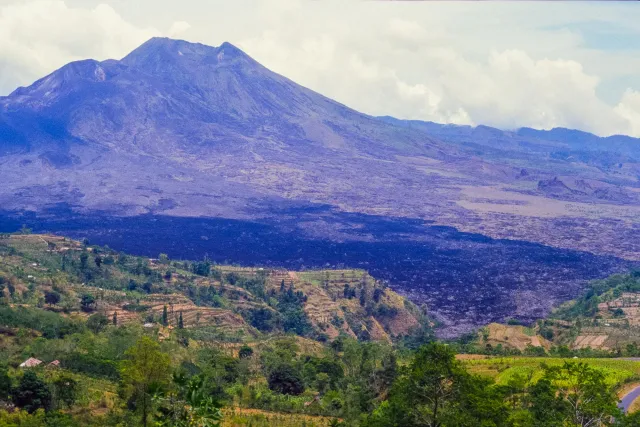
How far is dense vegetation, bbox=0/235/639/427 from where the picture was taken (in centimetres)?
1344

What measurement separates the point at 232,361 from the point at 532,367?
12.1m

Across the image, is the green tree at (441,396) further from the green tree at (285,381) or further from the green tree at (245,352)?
the green tree at (245,352)

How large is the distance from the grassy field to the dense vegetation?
92 millimetres

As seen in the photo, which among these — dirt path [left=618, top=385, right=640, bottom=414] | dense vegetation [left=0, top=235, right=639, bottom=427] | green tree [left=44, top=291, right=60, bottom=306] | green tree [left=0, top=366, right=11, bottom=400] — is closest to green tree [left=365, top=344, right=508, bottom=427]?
dense vegetation [left=0, top=235, right=639, bottom=427]

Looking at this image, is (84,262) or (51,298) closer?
(51,298)

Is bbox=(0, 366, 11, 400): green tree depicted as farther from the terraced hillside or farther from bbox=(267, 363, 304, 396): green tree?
the terraced hillside

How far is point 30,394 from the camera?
19.2m

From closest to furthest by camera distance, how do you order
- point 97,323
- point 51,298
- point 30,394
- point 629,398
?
point 30,394
point 629,398
point 97,323
point 51,298

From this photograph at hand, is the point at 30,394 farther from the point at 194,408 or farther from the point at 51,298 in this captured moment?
the point at 51,298

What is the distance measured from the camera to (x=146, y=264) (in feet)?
184

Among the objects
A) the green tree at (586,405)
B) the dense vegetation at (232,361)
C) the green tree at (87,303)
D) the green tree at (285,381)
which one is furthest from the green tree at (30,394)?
the green tree at (87,303)

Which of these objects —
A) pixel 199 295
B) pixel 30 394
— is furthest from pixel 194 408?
pixel 199 295

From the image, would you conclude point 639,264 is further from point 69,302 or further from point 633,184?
point 633,184

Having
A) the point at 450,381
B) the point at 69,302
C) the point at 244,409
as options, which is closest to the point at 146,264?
the point at 69,302
